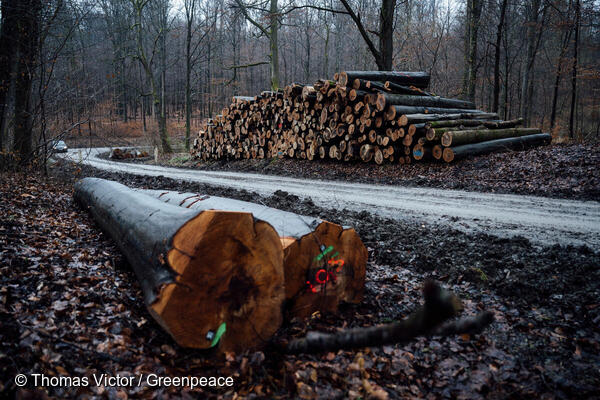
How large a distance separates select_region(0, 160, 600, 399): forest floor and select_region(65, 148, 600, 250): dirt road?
0.56 meters

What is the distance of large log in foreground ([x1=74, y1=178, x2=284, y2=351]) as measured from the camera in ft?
6.89

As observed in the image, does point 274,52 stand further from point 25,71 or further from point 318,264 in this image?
point 318,264

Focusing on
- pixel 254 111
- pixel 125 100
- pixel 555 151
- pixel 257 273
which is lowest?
pixel 257 273

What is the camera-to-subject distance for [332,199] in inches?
257

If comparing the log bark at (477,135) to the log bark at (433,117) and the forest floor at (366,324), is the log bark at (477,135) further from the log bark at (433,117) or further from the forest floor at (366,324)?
the forest floor at (366,324)

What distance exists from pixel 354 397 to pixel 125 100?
146ft

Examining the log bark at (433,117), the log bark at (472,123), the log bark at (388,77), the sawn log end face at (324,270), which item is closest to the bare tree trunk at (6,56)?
the log bark at (388,77)

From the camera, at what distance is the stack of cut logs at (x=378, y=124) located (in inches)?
373

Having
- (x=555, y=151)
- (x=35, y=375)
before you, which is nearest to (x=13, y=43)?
(x=35, y=375)

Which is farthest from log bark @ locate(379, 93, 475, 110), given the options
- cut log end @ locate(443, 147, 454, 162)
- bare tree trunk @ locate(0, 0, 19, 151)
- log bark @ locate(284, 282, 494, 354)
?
bare tree trunk @ locate(0, 0, 19, 151)

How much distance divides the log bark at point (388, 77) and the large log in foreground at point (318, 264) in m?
8.27

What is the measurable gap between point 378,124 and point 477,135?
2.85 metres

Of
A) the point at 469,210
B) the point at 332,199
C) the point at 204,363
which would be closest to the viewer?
the point at 204,363

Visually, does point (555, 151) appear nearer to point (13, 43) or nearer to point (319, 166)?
point (319, 166)
